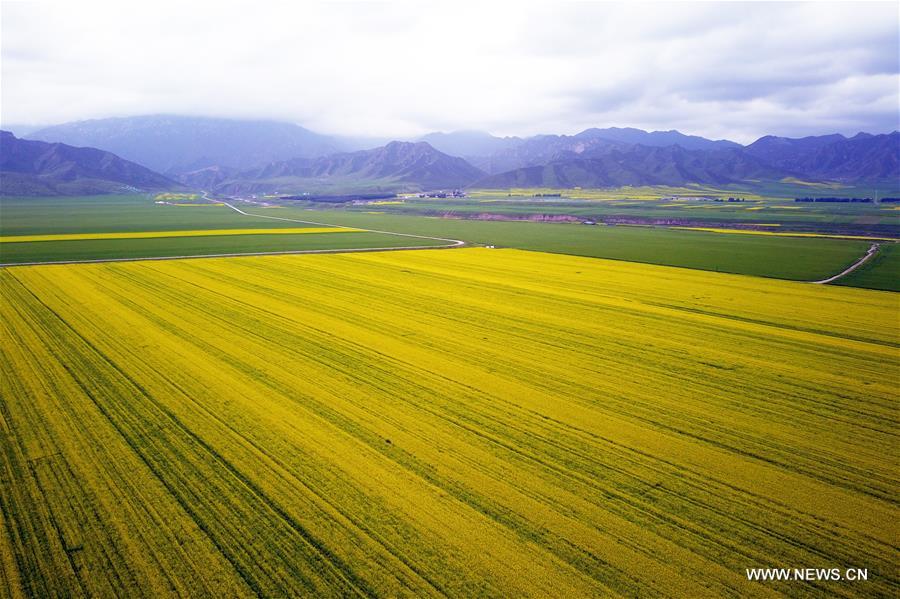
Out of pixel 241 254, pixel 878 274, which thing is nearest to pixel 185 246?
pixel 241 254

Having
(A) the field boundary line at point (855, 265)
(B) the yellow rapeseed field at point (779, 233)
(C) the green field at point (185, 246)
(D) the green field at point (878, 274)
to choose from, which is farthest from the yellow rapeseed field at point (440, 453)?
(B) the yellow rapeseed field at point (779, 233)

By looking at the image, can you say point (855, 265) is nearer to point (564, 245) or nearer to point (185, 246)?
point (564, 245)

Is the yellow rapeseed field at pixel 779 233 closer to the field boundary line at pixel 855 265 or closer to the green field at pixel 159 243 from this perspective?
the field boundary line at pixel 855 265

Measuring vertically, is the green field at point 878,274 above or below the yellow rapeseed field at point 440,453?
below

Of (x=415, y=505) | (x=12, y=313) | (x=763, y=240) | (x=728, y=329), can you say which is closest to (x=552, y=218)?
(x=763, y=240)

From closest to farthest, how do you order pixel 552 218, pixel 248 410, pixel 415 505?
pixel 415 505, pixel 248 410, pixel 552 218

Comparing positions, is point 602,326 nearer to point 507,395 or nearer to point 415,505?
point 507,395

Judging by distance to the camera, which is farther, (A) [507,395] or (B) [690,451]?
(A) [507,395]
